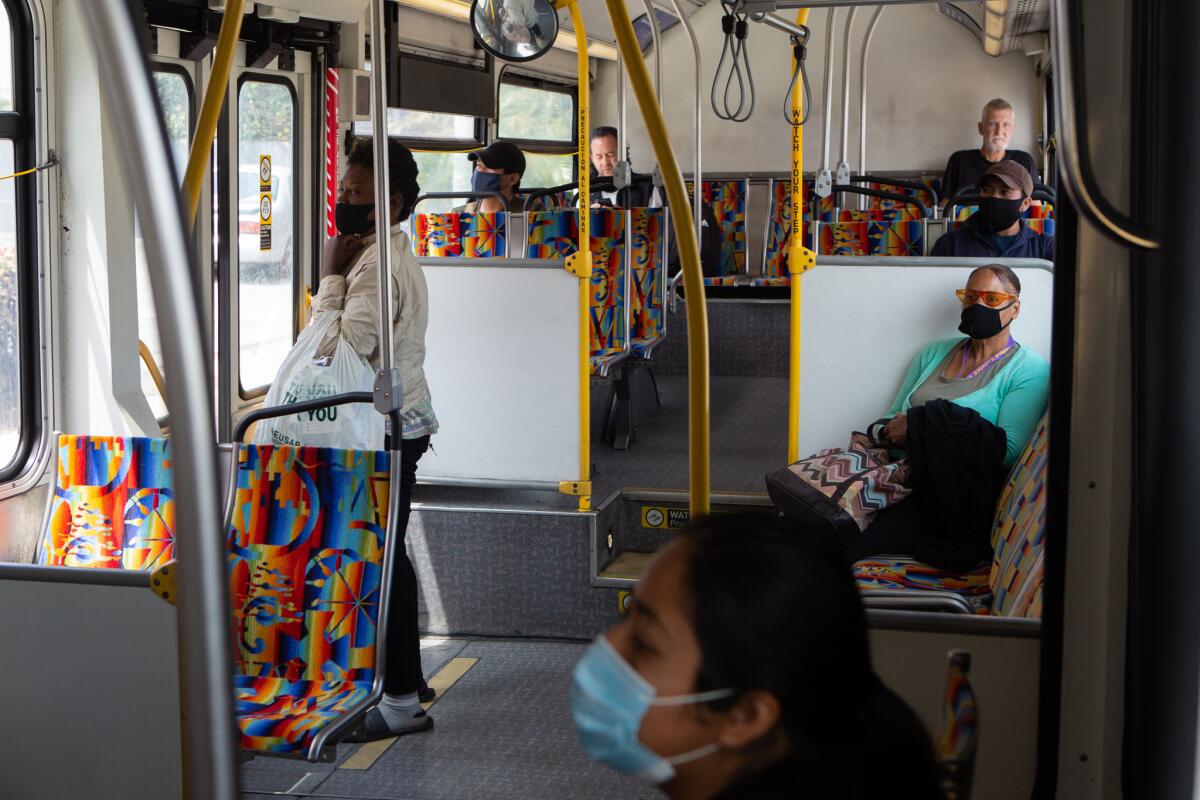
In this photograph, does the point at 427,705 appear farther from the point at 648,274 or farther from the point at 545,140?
the point at 545,140

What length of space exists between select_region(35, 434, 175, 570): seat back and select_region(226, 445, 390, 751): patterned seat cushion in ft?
0.93

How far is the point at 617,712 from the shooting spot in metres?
1.29

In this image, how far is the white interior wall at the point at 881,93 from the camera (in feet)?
36.7

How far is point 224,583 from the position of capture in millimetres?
1096

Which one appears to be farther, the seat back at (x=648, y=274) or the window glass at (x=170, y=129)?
the seat back at (x=648, y=274)

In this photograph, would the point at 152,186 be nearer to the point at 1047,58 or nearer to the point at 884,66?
the point at 1047,58

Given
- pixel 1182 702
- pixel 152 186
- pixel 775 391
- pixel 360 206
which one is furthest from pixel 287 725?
pixel 775 391

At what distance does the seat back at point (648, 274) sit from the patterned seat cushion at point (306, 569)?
3.46m

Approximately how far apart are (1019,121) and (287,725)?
9860mm

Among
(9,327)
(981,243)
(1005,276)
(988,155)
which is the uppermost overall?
(988,155)

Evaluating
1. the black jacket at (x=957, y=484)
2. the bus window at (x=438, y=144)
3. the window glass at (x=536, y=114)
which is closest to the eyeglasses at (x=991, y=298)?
the black jacket at (x=957, y=484)

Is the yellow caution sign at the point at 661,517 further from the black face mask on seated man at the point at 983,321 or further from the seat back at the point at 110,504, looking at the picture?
the seat back at the point at 110,504

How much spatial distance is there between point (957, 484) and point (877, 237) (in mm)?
2577

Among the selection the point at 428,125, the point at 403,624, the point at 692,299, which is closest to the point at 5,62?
the point at 403,624
